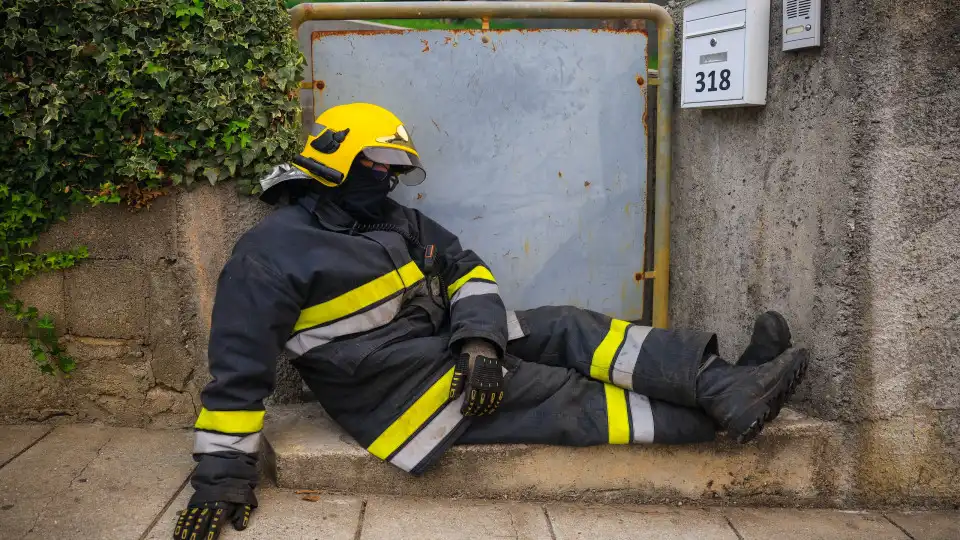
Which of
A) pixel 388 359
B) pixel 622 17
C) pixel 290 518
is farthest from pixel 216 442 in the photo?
pixel 622 17

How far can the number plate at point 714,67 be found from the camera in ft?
11.0

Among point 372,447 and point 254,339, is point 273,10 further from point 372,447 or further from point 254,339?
point 372,447

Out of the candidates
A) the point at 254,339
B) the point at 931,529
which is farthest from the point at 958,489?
the point at 254,339

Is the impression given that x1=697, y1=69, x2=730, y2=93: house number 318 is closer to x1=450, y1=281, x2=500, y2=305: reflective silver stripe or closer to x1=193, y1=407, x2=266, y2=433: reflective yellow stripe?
x1=450, y1=281, x2=500, y2=305: reflective silver stripe

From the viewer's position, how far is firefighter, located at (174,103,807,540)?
2889mm

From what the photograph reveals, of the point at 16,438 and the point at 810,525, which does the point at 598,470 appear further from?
the point at 16,438

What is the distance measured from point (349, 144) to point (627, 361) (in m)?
1.29

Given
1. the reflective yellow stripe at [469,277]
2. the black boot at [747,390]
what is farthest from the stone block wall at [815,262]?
the reflective yellow stripe at [469,277]

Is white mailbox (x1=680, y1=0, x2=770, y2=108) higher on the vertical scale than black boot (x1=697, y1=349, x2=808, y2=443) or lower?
higher

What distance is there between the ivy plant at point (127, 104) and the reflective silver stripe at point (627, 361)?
1.53m

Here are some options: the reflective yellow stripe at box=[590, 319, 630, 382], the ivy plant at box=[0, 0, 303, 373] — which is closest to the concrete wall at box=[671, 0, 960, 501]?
the reflective yellow stripe at box=[590, 319, 630, 382]

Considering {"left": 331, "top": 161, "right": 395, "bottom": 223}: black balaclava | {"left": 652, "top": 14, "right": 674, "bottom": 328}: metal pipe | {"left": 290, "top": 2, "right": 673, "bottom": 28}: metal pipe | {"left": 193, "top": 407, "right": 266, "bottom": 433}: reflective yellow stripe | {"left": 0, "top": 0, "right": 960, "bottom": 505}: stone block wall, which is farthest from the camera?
{"left": 652, "top": 14, "right": 674, "bottom": 328}: metal pipe

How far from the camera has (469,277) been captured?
3.46m

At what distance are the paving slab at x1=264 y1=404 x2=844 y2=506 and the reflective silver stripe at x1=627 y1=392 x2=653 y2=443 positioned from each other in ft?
0.26
